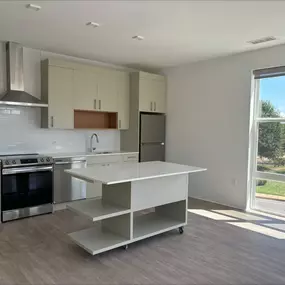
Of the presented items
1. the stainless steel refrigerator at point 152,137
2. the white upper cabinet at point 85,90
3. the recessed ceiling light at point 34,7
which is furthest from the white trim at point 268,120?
the recessed ceiling light at point 34,7

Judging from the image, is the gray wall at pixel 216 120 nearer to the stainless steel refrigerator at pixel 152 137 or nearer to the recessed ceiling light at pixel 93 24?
the stainless steel refrigerator at pixel 152 137

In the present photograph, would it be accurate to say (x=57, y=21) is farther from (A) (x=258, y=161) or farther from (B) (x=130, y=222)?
(A) (x=258, y=161)

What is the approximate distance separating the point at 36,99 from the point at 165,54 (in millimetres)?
2358

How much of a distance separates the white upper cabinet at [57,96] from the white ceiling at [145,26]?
15.4 inches

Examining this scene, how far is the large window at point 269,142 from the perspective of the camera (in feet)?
15.2

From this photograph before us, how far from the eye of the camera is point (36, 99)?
463 centimetres

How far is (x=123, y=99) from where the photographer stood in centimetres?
584

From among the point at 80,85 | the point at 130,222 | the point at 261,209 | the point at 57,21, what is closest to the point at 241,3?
the point at 57,21

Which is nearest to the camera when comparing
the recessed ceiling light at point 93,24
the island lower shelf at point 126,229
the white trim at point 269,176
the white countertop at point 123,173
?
the white countertop at point 123,173

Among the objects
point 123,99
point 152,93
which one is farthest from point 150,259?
point 152,93

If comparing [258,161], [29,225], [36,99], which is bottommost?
[29,225]

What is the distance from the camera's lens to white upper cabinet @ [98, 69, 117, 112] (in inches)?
214

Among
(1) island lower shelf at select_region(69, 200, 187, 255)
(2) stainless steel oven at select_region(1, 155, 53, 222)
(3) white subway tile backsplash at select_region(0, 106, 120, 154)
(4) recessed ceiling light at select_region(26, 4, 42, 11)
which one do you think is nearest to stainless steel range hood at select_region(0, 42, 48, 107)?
(3) white subway tile backsplash at select_region(0, 106, 120, 154)

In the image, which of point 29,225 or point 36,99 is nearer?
point 29,225
